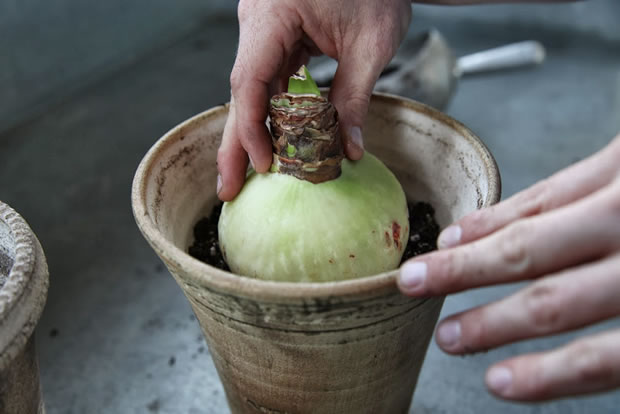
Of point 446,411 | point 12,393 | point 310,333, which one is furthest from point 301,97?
point 446,411

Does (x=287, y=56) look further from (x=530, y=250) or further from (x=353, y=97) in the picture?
(x=530, y=250)

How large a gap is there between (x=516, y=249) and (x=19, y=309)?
1.17ft

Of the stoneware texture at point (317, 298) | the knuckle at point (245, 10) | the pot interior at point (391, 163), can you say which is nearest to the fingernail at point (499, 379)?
the stoneware texture at point (317, 298)

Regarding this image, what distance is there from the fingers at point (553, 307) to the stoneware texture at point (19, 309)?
324 millimetres

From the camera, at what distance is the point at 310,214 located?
539mm

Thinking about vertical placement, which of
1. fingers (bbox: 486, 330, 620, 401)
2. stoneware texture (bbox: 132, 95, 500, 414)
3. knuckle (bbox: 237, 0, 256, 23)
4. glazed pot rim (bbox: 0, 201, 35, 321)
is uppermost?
knuckle (bbox: 237, 0, 256, 23)

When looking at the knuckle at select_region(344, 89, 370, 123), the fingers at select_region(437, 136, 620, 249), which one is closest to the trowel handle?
the knuckle at select_region(344, 89, 370, 123)

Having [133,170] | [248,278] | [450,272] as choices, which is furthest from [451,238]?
[133,170]

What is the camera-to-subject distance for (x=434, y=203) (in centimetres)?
71

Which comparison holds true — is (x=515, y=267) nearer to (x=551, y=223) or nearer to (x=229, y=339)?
(x=551, y=223)

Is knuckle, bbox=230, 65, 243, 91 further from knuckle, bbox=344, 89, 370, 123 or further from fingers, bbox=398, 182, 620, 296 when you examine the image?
fingers, bbox=398, 182, 620, 296

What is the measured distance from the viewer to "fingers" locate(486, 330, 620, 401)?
0.35 meters

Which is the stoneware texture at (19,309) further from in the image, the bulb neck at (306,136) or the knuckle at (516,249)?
the knuckle at (516,249)

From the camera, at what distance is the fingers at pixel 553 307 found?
364mm
